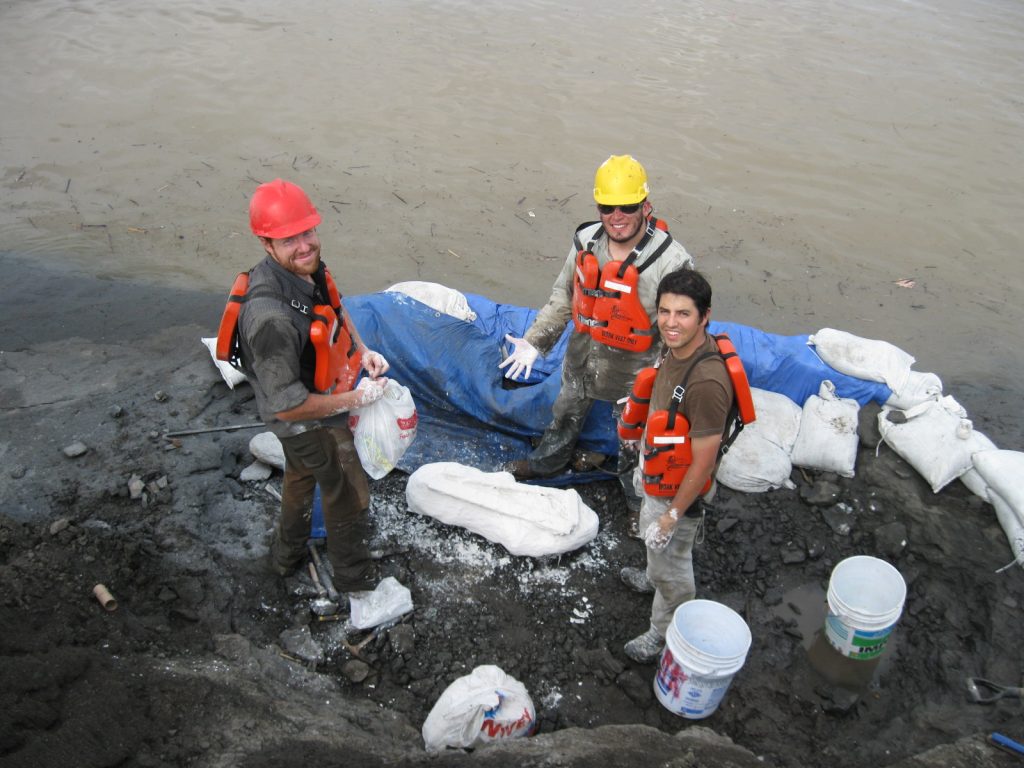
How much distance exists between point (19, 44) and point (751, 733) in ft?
37.9

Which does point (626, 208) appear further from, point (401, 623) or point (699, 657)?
point (401, 623)

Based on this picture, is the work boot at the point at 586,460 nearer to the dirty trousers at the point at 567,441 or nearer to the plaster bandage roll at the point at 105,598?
the dirty trousers at the point at 567,441

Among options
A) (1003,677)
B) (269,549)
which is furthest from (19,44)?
(1003,677)

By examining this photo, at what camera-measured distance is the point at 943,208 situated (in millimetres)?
7648

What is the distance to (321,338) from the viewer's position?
9.82 ft

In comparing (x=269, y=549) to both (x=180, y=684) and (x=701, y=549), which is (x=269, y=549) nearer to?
(x=180, y=684)

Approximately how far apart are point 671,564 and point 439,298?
261 cm

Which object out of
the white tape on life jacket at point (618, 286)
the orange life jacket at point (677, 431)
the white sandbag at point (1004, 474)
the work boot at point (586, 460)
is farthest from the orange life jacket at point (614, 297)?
the white sandbag at point (1004, 474)

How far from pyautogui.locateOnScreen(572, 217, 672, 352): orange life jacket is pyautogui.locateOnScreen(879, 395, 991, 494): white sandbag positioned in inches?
66.7

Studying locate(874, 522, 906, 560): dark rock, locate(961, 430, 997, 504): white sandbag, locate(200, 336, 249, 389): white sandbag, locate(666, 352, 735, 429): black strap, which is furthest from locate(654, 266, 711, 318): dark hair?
locate(200, 336, 249, 389): white sandbag

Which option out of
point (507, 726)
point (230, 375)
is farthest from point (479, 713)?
point (230, 375)

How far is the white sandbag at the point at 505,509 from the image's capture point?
394 centimetres

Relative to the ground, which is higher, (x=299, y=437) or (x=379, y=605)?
(x=299, y=437)

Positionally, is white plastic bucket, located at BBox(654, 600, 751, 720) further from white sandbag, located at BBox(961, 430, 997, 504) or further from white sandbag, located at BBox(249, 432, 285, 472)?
white sandbag, located at BBox(249, 432, 285, 472)
